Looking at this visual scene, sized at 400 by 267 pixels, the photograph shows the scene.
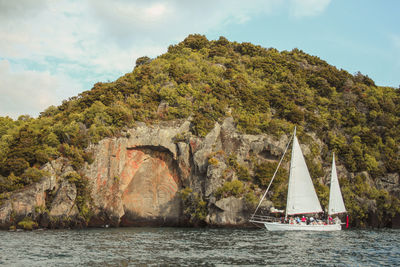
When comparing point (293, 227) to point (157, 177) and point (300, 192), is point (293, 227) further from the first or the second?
point (157, 177)

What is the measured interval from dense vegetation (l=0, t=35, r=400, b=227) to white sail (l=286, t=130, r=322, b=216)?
10.9 metres

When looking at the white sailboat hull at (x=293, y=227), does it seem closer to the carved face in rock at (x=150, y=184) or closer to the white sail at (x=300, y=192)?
the white sail at (x=300, y=192)

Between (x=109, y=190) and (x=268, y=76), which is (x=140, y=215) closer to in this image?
(x=109, y=190)

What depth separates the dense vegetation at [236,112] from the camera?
62.3 m

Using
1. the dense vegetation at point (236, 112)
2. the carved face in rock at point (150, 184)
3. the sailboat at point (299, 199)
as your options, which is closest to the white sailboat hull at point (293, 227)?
the sailboat at point (299, 199)

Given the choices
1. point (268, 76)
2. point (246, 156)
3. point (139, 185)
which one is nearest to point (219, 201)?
point (246, 156)

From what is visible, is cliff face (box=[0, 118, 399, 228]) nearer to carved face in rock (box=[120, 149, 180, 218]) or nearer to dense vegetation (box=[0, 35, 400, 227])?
carved face in rock (box=[120, 149, 180, 218])

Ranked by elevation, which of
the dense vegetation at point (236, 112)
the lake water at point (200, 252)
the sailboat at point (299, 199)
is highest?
the dense vegetation at point (236, 112)

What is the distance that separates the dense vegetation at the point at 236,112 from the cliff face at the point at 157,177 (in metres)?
2.41

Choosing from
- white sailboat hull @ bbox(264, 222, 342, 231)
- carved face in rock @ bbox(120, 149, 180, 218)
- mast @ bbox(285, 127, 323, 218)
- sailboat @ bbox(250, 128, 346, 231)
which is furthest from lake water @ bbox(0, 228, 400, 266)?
carved face in rock @ bbox(120, 149, 180, 218)

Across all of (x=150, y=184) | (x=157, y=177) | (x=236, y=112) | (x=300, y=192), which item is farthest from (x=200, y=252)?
(x=236, y=112)

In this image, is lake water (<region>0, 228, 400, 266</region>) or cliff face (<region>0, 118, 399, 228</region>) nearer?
lake water (<region>0, 228, 400, 266</region>)

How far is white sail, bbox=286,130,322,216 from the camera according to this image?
156ft

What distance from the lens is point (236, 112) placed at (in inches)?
2958
